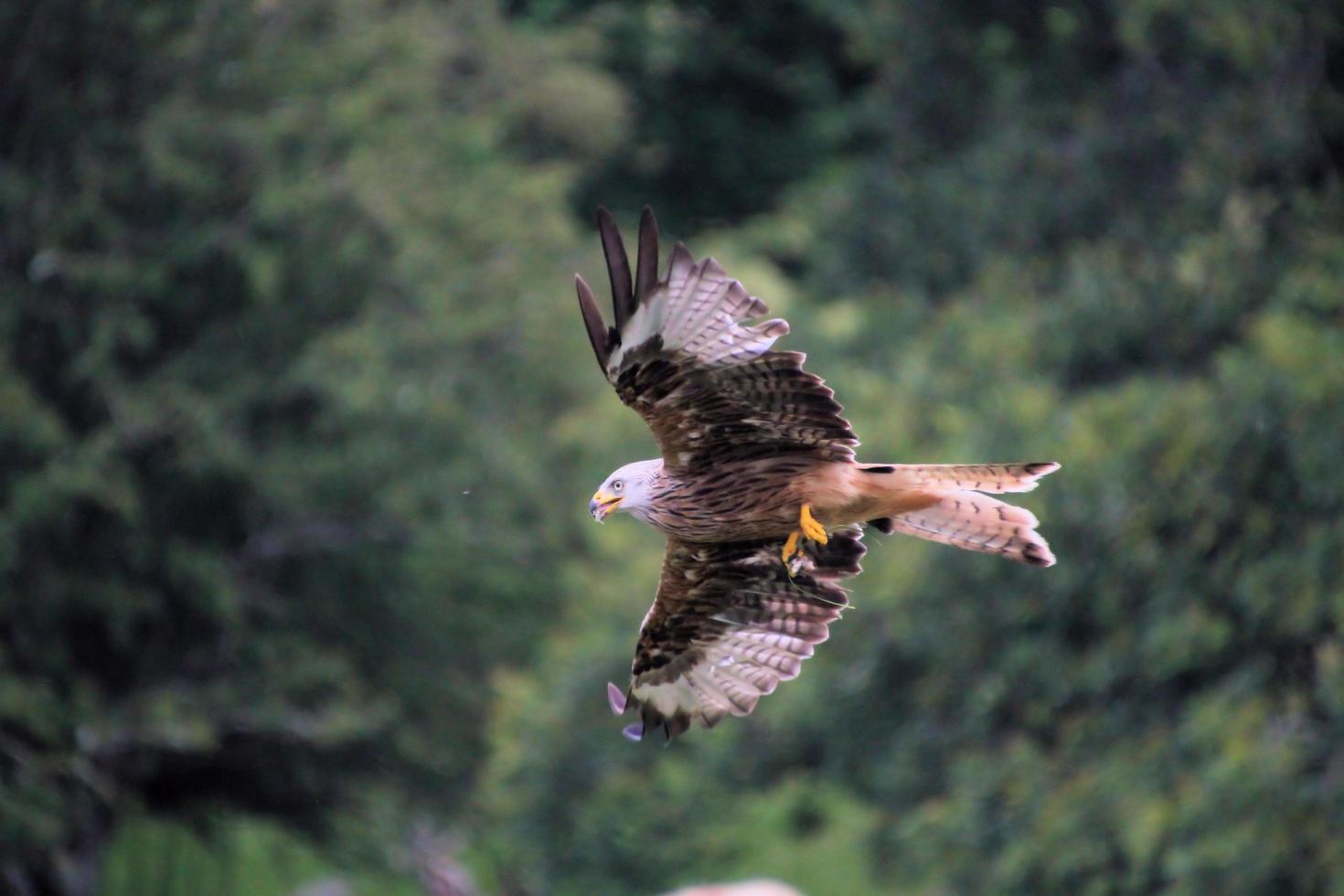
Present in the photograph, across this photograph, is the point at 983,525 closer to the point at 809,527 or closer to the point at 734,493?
the point at 809,527

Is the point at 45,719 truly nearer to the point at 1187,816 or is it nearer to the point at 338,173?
the point at 338,173

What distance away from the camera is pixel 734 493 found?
22.1 feet

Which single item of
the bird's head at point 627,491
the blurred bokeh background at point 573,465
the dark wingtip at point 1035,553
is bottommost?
the bird's head at point 627,491

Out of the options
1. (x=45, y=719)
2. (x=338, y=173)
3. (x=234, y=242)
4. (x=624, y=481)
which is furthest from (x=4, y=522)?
(x=624, y=481)

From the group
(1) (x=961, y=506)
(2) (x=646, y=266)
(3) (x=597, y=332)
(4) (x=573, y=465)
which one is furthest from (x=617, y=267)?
(4) (x=573, y=465)

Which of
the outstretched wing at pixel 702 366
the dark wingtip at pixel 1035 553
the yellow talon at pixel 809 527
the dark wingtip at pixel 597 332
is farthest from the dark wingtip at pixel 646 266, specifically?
the dark wingtip at pixel 1035 553

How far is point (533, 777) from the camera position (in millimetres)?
15469

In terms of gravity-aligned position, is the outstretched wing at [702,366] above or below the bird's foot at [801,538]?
above

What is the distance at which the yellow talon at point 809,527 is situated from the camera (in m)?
6.68

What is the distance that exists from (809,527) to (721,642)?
47.1 inches

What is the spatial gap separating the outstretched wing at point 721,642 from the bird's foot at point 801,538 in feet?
1.59

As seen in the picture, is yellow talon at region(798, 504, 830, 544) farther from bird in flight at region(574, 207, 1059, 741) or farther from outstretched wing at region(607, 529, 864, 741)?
outstretched wing at region(607, 529, 864, 741)

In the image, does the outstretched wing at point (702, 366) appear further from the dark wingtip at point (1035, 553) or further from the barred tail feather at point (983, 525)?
the dark wingtip at point (1035, 553)

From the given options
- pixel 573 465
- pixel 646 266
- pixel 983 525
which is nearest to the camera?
pixel 646 266
